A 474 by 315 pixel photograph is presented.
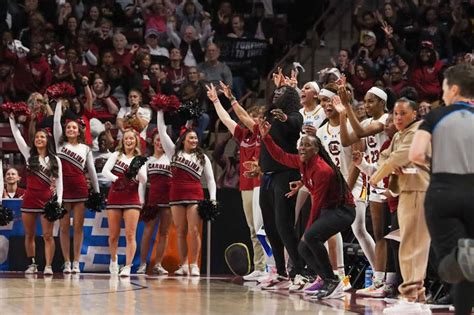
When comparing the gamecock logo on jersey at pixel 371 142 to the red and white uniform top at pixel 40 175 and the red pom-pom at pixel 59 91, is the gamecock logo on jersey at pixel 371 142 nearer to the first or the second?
the red and white uniform top at pixel 40 175

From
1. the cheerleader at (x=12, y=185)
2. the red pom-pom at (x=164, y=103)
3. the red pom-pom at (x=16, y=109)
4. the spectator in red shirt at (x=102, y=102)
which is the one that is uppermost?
the spectator in red shirt at (x=102, y=102)

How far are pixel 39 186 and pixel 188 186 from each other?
1.78 m

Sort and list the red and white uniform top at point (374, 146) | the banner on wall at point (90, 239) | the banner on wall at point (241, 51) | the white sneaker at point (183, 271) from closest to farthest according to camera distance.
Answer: the red and white uniform top at point (374, 146)
the white sneaker at point (183, 271)
the banner on wall at point (90, 239)
the banner on wall at point (241, 51)

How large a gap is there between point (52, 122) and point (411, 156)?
7666mm

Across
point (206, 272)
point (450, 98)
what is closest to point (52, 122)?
point (206, 272)

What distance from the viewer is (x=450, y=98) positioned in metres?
6.80

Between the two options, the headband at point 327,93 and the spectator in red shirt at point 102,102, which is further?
the spectator in red shirt at point 102,102

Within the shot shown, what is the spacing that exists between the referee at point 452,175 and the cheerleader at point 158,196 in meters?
6.86

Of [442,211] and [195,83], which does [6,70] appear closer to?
[195,83]

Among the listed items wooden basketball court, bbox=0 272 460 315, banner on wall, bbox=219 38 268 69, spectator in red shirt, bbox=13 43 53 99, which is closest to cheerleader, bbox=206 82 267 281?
wooden basketball court, bbox=0 272 460 315

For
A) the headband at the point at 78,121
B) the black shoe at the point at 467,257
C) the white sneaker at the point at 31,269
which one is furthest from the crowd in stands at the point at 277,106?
the white sneaker at the point at 31,269

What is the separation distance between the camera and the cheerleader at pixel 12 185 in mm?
13569

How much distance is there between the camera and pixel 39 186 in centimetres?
1283

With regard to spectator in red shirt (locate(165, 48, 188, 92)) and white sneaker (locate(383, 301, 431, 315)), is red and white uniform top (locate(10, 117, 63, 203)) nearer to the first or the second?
spectator in red shirt (locate(165, 48, 188, 92))
